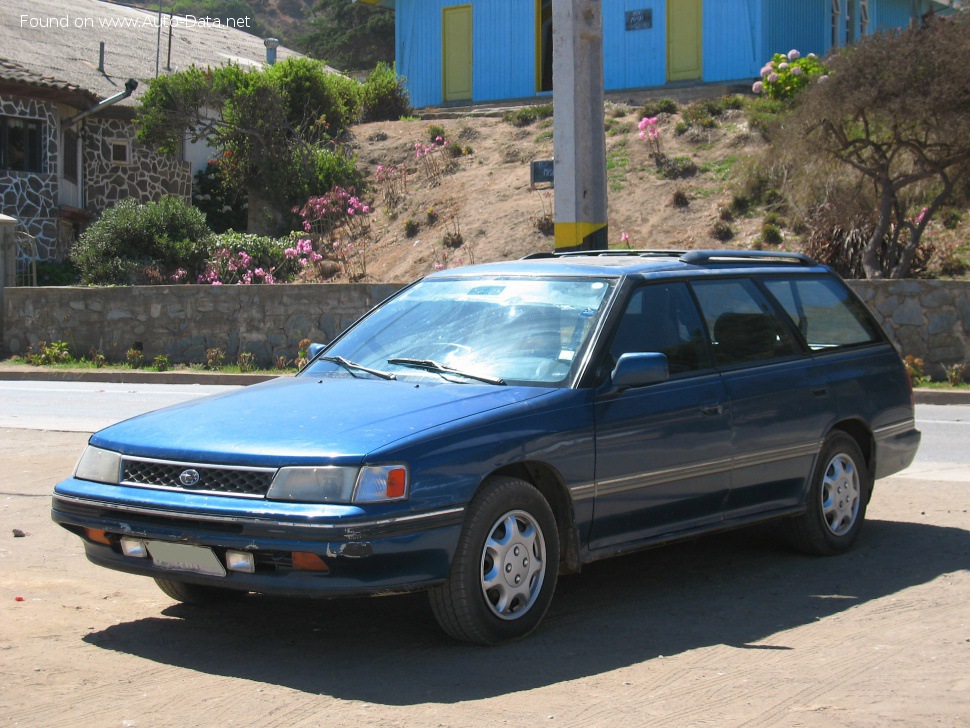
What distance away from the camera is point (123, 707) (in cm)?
443

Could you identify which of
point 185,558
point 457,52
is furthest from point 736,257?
point 457,52

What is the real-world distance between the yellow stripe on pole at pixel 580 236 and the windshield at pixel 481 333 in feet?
19.8

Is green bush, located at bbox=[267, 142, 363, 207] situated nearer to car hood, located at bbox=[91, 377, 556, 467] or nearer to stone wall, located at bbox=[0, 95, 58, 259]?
stone wall, located at bbox=[0, 95, 58, 259]

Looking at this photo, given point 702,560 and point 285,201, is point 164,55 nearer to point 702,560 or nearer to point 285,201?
point 285,201

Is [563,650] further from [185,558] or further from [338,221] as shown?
[338,221]

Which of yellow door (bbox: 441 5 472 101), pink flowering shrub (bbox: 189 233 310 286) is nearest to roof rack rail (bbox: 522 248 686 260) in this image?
pink flowering shrub (bbox: 189 233 310 286)

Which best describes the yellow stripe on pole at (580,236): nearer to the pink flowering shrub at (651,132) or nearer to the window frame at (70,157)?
the pink flowering shrub at (651,132)

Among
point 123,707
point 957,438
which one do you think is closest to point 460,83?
point 957,438

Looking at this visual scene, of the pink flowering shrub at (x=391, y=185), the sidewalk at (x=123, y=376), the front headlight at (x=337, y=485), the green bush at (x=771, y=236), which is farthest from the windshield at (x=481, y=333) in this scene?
the pink flowering shrub at (x=391, y=185)

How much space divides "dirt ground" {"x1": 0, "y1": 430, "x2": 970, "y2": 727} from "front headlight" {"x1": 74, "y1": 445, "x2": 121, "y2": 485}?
72cm

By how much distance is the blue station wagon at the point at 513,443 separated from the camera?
15.6ft

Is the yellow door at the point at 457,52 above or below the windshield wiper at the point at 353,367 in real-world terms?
above

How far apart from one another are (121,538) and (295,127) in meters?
27.0

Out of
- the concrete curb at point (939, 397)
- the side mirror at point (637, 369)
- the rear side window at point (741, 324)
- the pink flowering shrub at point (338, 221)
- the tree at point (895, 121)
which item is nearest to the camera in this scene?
the side mirror at point (637, 369)
